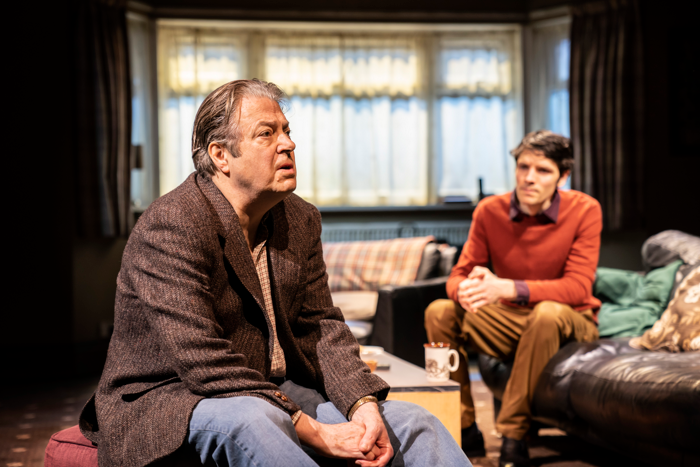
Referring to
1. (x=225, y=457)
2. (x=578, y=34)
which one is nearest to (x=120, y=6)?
(x=578, y=34)

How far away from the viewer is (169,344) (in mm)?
1262

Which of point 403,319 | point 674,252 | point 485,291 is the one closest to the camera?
point 485,291

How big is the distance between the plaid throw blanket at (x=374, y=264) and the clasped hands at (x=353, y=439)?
2446mm

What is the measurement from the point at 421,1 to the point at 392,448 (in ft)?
16.3

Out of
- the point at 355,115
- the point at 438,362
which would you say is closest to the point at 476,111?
the point at 355,115

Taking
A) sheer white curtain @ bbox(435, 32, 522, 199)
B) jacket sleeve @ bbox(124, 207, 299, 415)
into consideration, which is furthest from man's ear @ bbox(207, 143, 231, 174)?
sheer white curtain @ bbox(435, 32, 522, 199)

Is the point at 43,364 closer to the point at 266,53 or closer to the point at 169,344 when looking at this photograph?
the point at 266,53

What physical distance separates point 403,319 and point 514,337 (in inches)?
29.7

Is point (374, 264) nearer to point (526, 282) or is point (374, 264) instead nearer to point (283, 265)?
point (526, 282)

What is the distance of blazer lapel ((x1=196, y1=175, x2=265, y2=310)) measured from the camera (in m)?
1.40

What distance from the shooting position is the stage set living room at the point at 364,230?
1.36 m

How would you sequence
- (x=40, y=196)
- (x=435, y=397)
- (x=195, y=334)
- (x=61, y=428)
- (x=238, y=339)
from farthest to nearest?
(x=40, y=196) → (x=61, y=428) → (x=435, y=397) → (x=238, y=339) → (x=195, y=334)

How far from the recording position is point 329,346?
5.02 ft

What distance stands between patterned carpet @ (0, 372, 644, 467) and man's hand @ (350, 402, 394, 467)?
3.96ft
